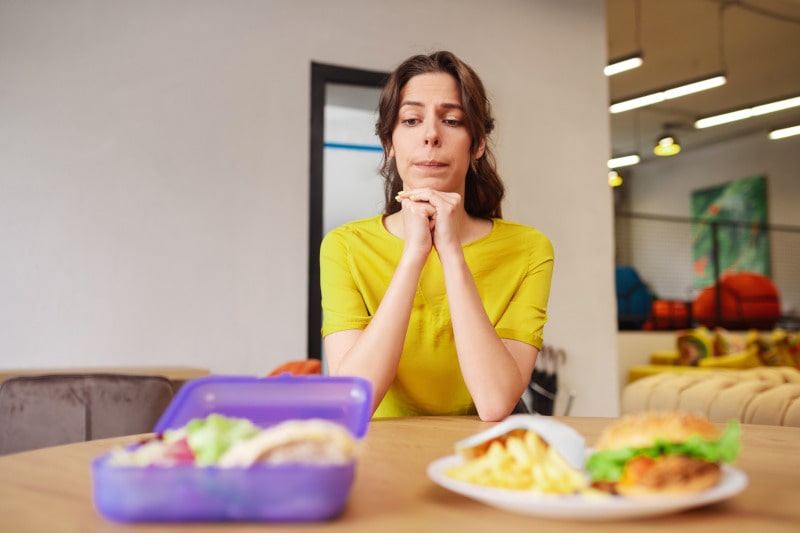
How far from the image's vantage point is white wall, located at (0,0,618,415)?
3.00 m

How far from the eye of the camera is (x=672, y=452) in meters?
0.60

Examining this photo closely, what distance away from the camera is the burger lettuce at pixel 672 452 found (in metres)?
0.59

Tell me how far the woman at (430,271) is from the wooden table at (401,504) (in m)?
0.39

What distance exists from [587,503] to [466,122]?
120cm

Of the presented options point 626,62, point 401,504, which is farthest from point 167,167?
point 626,62

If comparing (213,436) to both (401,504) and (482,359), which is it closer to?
(401,504)

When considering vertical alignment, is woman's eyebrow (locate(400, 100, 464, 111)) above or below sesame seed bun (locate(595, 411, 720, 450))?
above

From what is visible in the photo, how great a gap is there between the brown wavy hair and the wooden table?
36.0 inches

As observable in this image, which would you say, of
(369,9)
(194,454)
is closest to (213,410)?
(194,454)

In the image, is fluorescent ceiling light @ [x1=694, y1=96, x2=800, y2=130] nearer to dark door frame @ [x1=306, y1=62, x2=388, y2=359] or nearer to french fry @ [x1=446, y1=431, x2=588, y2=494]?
dark door frame @ [x1=306, y1=62, x2=388, y2=359]

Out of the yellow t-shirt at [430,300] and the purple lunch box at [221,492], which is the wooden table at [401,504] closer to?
the purple lunch box at [221,492]

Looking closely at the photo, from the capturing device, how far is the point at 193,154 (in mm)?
3287

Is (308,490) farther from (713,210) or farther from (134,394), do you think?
(713,210)


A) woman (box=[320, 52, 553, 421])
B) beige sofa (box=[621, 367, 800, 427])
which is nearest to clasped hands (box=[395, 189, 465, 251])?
woman (box=[320, 52, 553, 421])
